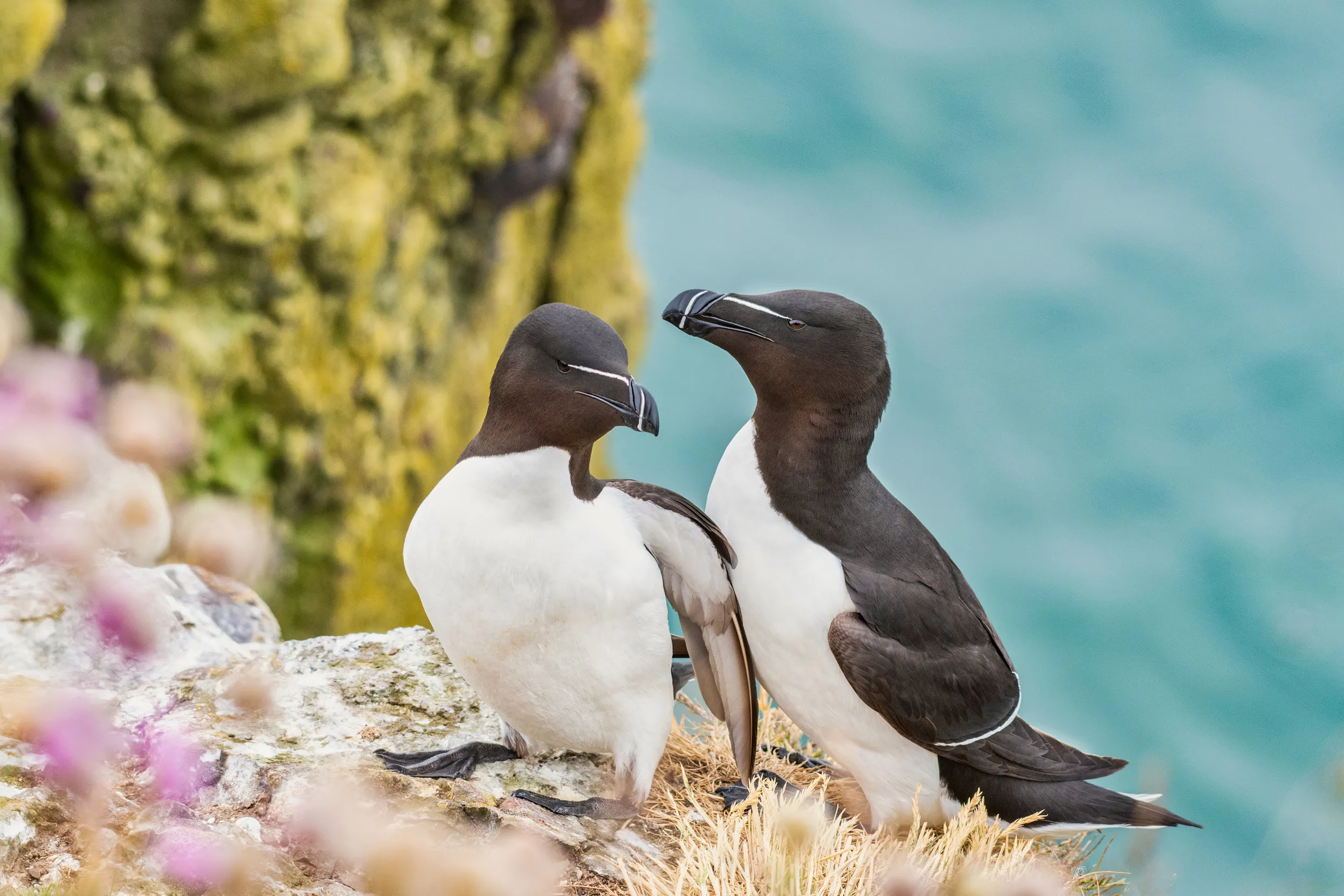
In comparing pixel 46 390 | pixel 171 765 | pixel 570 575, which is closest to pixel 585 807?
pixel 570 575

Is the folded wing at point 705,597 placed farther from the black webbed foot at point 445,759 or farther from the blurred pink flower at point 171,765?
the blurred pink flower at point 171,765

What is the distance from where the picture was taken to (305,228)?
8.49 m

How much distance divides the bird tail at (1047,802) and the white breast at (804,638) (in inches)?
2.7

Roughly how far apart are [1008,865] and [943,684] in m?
0.47

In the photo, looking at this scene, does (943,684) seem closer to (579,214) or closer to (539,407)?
(539,407)

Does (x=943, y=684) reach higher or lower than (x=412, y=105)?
lower

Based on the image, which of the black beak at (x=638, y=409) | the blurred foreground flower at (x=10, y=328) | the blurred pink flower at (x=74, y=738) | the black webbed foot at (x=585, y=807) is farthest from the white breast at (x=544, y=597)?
the blurred foreground flower at (x=10, y=328)

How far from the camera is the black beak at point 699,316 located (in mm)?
3113

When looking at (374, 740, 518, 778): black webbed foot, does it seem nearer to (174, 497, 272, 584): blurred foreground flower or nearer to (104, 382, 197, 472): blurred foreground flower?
(174, 497, 272, 584): blurred foreground flower

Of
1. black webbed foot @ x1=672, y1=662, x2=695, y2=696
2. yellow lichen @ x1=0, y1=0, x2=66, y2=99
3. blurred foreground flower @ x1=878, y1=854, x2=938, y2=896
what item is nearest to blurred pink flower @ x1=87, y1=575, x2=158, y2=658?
blurred foreground flower @ x1=878, y1=854, x2=938, y2=896

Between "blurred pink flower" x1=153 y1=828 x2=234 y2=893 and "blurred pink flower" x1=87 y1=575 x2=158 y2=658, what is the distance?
22.0 inches

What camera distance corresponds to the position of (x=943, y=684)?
331cm

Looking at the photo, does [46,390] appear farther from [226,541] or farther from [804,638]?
[804,638]

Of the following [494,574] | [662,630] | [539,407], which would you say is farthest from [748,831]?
[539,407]
